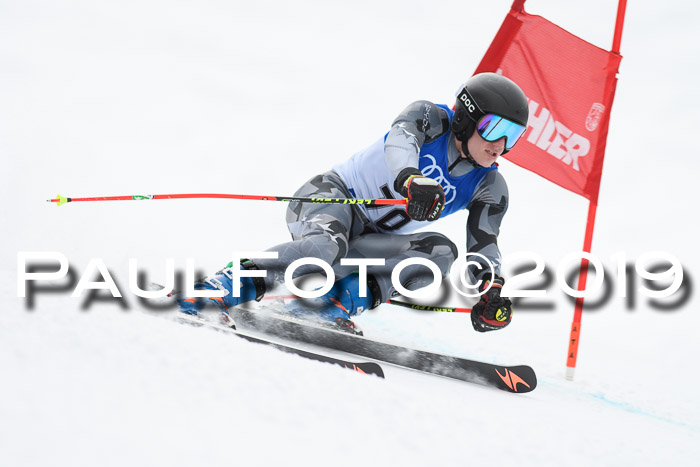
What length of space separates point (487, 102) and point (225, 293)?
152 centimetres

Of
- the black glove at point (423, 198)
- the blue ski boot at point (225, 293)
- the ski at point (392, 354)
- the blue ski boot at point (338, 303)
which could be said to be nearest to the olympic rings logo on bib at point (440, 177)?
the black glove at point (423, 198)

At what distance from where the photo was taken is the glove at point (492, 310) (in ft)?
9.53

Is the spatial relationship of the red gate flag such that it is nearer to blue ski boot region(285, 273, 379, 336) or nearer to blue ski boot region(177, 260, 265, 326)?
blue ski boot region(285, 273, 379, 336)

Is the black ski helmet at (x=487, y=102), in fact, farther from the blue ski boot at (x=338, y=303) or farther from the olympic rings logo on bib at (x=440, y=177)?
the blue ski boot at (x=338, y=303)

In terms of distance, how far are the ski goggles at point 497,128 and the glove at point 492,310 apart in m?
0.71

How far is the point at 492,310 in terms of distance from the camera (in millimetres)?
2904

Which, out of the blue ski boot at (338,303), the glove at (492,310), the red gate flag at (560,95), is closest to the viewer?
the glove at (492,310)

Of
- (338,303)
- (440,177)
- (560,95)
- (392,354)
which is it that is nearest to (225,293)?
(338,303)

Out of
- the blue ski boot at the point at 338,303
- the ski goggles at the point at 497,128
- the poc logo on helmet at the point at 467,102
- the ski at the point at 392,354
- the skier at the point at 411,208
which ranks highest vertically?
the poc logo on helmet at the point at 467,102

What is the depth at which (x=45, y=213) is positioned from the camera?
5125 millimetres

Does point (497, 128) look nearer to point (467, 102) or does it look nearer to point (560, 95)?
point (467, 102)

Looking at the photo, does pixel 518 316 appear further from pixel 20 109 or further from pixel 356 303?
pixel 20 109

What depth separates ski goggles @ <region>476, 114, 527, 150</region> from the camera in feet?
9.00

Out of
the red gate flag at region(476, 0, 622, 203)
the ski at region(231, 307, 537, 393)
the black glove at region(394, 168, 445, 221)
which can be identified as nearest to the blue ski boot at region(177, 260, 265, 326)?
the ski at region(231, 307, 537, 393)
